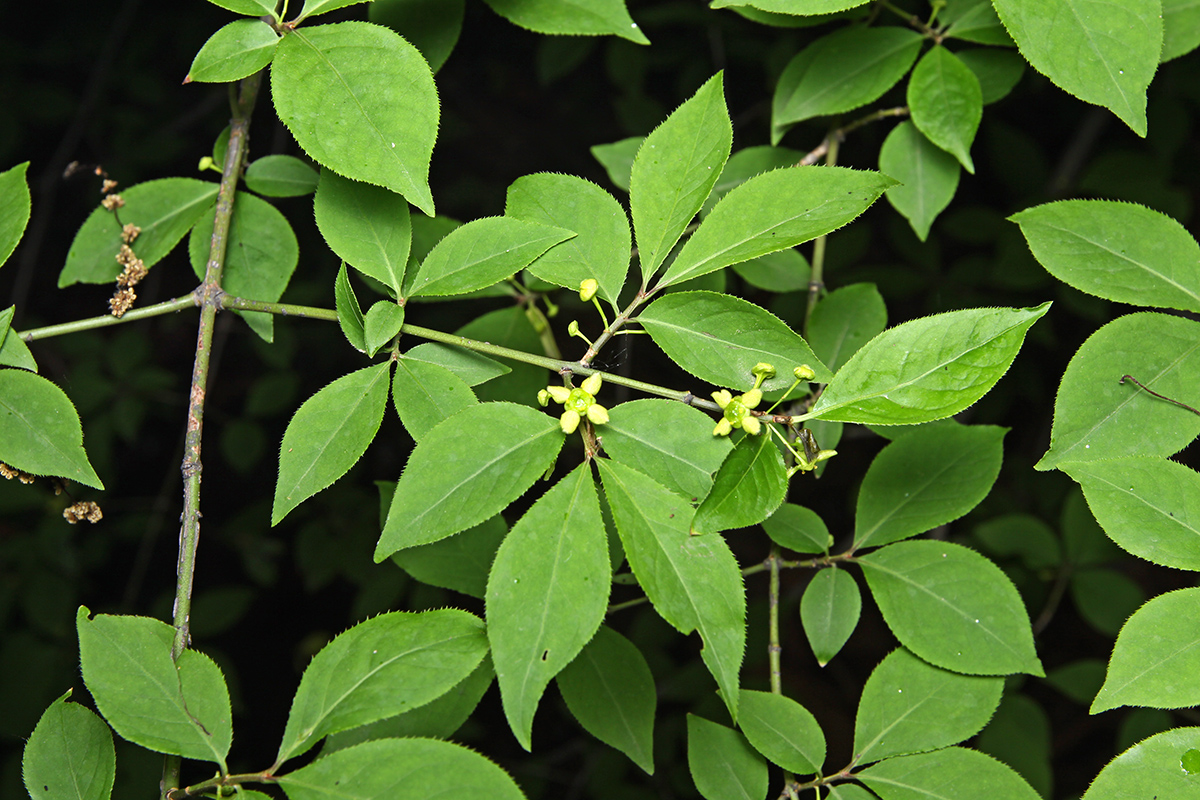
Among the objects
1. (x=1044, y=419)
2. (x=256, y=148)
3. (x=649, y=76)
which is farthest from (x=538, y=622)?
(x=649, y=76)

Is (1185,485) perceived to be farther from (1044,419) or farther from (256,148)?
(256,148)

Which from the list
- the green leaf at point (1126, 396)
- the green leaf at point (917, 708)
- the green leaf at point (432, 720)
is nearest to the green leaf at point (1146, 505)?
the green leaf at point (1126, 396)

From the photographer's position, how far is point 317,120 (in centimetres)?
105

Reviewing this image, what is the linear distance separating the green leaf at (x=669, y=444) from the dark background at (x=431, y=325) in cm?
131

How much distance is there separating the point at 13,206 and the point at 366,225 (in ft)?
1.81

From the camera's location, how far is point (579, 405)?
1029 millimetres

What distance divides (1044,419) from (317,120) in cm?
273

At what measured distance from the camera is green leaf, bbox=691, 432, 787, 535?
93 centimetres

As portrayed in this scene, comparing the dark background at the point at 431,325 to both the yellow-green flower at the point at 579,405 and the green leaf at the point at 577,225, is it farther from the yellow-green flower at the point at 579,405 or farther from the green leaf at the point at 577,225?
the yellow-green flower at the point at 579,405

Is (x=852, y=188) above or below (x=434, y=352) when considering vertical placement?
above

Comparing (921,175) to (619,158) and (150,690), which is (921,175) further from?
(150,690)

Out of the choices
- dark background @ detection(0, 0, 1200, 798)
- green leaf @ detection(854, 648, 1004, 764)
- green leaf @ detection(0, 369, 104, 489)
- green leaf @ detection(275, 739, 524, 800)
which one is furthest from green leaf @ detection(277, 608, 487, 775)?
dark background @ detection(0, 0, 1200, 798)

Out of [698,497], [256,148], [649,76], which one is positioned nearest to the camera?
[698,497]

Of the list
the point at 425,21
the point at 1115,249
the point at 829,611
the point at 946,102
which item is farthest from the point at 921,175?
the point at 425,21
